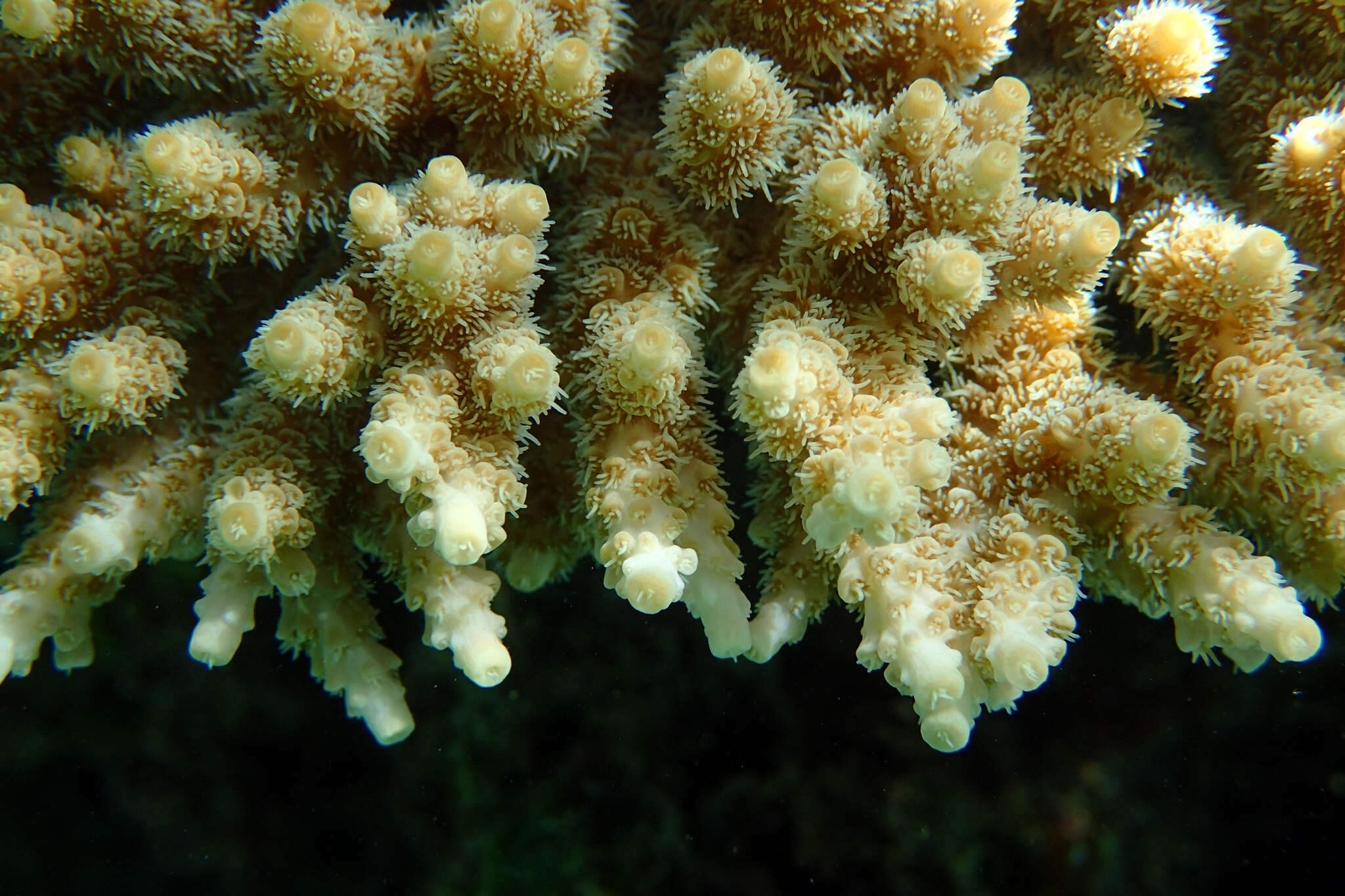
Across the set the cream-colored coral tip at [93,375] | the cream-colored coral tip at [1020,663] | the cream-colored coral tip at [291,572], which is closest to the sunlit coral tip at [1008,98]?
the cream-colored coral tip at [1020,663]

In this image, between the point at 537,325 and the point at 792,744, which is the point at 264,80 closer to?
the point at 537,325

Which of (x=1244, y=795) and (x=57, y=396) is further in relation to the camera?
(x=1244, y=795)

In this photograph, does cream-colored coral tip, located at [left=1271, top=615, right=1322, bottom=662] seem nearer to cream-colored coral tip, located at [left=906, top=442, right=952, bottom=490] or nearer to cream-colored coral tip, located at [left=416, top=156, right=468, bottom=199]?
cream-colored coral tip, located at [left=906, top=442, right=952, bottom=490]

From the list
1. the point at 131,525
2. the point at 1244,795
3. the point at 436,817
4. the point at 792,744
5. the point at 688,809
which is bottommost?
the point at 436,817

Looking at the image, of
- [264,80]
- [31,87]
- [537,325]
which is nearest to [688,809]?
[537,325]

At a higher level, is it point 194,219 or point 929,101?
point 929,101

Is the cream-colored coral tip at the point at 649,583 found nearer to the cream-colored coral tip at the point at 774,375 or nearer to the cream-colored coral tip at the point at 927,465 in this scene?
the cream-colored coral tip at the point at 774,375

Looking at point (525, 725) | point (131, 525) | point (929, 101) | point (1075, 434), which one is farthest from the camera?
point (525, 725)

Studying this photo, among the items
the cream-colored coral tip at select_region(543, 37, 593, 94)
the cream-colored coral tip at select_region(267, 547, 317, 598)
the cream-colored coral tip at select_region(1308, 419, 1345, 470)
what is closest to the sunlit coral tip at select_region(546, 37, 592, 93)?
the cream-colored coral tip at select_region(543, 37, 593, 94)
